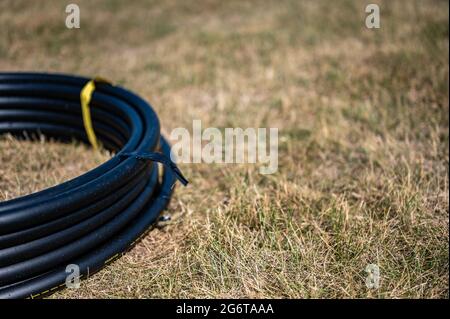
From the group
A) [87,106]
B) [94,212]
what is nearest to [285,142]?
[87,106]

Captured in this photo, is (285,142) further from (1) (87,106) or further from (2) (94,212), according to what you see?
(2) (94,212)

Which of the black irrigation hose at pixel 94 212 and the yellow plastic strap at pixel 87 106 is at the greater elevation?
the yellow plastic strap at pixel 87 106

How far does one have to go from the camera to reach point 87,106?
3875 mm

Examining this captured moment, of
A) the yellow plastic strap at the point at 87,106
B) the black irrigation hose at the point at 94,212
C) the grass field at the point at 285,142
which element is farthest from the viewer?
the yellow plastic strap at the point at 87,106

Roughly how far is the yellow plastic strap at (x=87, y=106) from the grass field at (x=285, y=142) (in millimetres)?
168

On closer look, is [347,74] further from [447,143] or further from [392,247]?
[392,247]

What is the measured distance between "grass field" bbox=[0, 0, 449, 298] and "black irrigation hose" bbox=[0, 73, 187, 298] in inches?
6.1

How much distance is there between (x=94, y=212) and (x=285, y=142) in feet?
7.14

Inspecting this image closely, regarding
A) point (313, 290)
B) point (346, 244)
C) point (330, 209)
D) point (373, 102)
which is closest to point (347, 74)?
point (373, 102)

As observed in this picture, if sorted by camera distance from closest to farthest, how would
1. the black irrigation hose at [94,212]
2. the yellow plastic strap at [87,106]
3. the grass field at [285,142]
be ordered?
the black irrigation hose at [94,212] → the grass field at [285,142] → the yellow plastic strap at [87,106]

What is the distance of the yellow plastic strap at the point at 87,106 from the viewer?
3812 mm

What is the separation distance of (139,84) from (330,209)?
347 centimetres

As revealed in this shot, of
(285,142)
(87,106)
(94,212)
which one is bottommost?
(94,212)

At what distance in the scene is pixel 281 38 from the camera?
6.95 meters
